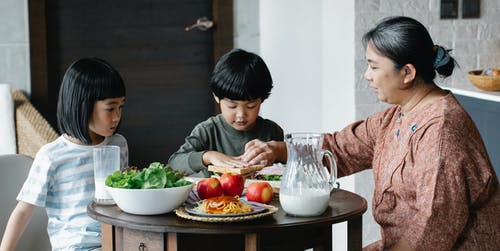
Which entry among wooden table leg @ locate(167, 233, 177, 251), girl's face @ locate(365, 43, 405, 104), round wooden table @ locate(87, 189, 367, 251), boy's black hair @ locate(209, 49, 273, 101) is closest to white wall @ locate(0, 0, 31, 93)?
boy's black hair @ locate(209, 49, 273, 101)

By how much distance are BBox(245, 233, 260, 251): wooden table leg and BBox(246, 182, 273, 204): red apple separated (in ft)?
0.63

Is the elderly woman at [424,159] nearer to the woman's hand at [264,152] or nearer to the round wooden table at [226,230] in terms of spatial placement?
the round wooden table at [226,230]

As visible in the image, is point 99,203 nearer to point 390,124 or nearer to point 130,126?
point 390,124

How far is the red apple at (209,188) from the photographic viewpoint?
221 cm

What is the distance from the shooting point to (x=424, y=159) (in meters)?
2.25

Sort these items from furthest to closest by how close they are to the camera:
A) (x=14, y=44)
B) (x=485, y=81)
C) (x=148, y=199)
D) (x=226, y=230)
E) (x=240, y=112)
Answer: (x=14, y=44) < (x=485, y=81) < (x=240, y=112) < (x=148, y=199) < (x=226, y=230)

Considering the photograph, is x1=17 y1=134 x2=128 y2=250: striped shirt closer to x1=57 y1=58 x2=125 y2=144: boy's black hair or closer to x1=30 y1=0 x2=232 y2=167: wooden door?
x1=57 y1=58 x2=125 y2=144: boy's black hair

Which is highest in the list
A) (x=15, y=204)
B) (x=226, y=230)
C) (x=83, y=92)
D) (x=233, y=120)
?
(x=83, y=92)

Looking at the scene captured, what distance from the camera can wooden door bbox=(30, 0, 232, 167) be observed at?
15.1 feet

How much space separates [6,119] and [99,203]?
200 cm

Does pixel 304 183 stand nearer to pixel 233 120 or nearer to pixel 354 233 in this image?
pixel 354 233

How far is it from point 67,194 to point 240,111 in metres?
0.55

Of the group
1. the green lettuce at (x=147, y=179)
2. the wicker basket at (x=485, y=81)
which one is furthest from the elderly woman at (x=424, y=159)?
the wicker basket at (x=485, y=81)

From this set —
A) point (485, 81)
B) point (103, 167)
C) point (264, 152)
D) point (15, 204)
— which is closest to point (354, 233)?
point (264, 152)
